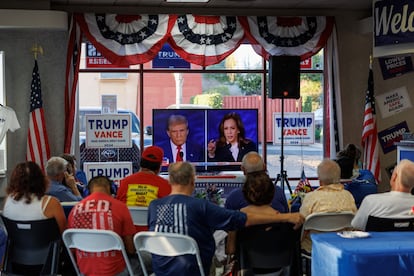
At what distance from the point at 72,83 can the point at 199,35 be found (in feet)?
6.05

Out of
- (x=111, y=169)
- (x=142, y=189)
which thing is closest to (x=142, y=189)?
(x=142, y=189)

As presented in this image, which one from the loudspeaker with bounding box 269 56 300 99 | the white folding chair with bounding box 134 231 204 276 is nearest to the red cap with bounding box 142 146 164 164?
the white folding chair with bounding box 134 231 204 276

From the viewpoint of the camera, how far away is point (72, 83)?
349 inches

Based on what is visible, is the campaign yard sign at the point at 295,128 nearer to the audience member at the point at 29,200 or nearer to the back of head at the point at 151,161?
the back of head at the point at 151,161

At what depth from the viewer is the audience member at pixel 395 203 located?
14.0 ft

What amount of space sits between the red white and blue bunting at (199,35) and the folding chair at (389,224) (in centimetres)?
524

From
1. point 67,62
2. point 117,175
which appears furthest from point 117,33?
point 117,175

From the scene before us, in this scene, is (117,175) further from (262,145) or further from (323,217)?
(323,217)

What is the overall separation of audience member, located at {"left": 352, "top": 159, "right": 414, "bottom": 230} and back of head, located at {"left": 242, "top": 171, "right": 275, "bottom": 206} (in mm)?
649

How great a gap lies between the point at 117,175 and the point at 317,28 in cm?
350

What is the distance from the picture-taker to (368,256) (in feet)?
10.2

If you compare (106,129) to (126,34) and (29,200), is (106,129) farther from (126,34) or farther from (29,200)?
(29,200)

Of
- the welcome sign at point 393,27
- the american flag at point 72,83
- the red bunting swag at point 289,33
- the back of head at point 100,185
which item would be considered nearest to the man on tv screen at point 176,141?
the american flag at point 72,83

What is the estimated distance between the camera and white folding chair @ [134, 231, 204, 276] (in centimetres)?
375
